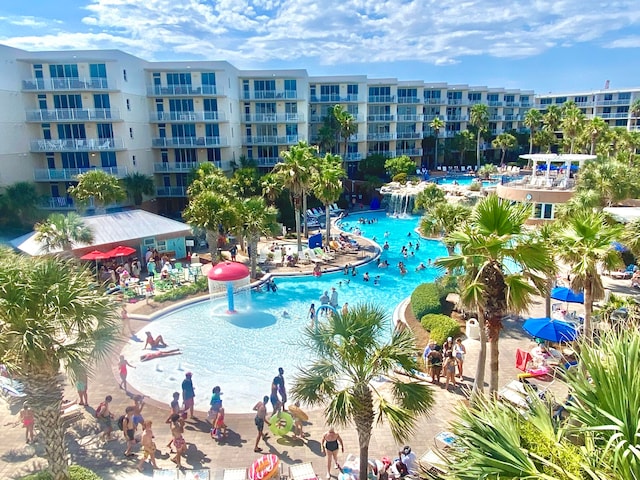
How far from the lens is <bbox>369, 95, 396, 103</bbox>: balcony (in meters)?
64.1

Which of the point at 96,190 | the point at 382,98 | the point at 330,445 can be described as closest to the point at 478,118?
the point at 382,98

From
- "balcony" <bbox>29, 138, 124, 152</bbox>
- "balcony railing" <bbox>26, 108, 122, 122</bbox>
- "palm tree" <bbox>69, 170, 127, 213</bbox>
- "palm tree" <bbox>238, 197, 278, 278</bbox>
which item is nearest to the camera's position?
"palm tree" <bbox>238, 197, 278, 278</bbox>

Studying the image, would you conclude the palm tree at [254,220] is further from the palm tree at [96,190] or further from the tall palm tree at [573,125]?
the tall palm tree at [573,125]

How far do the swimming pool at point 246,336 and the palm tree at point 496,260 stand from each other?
5.84 metres

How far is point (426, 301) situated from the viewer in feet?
70.8

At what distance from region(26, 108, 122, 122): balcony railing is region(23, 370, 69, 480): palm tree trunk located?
37006 mm

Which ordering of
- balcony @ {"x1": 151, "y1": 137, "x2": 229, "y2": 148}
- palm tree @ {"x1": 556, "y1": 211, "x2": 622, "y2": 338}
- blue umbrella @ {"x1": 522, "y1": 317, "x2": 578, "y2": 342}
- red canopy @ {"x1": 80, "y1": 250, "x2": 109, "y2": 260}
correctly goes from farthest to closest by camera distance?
balcony @ {"x1": 151, "y1": 137, "x2": 229, "y2": 148} → red canopy @ {"x1": 80, "y1": 250, "x2": 109, "y2": 260} → blue umbrella @ {"x1": 522, "y1": 317, "x2": 578, "y2": 342} → palm tree @ {"x1": 556, "y1": 211, "x2": 622, "y2": 338}

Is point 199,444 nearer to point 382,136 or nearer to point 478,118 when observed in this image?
point 382,136

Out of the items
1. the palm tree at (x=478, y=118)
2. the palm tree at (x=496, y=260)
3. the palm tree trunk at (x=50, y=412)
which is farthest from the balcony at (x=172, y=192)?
the palm tree at (x=478, y=118)

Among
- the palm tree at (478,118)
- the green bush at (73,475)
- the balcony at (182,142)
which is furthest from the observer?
the palm tree at (478,118)

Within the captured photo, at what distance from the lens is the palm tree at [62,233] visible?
24.9 metres

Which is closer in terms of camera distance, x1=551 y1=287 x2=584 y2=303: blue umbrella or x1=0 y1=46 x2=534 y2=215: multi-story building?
x1=551 y1=287 x2=584 y2=303: blue umbrella

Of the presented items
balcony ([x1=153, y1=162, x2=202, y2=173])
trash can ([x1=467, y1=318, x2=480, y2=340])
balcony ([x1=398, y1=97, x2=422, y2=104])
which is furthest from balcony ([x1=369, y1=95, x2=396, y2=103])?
trash can ([x1=467, y1=318, x2=480, y2=340])

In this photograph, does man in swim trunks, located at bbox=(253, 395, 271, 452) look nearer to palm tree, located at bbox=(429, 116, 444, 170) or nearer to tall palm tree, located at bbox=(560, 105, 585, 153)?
tall palm tree, located at bbox=(560, 105, 585, 153)
